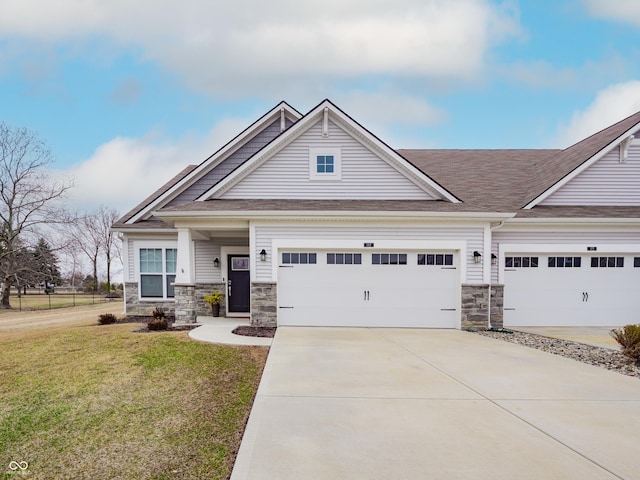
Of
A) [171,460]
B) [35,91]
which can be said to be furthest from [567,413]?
[35,91]

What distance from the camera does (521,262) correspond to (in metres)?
11.3

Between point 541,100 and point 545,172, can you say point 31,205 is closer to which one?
point 545,172

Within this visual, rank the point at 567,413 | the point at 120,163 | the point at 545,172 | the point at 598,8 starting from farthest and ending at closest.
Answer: the point at 120,163 < the point at 545,172 < the point at 598,8 < the point at 567,413

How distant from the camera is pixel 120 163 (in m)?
26.8

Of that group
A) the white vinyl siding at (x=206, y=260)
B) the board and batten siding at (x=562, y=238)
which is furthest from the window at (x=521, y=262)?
the white vinyl siding at (x=206, y=260)

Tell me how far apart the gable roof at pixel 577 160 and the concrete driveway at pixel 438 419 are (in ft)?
22.2

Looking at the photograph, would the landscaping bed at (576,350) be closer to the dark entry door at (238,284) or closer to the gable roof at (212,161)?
the dark entry door at (238,284)

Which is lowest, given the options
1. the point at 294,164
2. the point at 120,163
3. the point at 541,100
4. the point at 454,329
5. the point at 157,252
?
the point at 454,329

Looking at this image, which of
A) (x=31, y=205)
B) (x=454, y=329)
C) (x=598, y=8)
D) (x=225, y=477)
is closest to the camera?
(x=225, y=477)

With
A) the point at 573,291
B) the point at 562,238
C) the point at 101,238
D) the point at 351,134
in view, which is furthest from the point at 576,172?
the point at 101,238

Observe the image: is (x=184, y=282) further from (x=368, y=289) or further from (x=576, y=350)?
(x=576, y=350)

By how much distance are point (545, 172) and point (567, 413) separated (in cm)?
1152

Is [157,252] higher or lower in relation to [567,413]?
higher

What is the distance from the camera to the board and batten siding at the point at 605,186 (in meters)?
11.9
